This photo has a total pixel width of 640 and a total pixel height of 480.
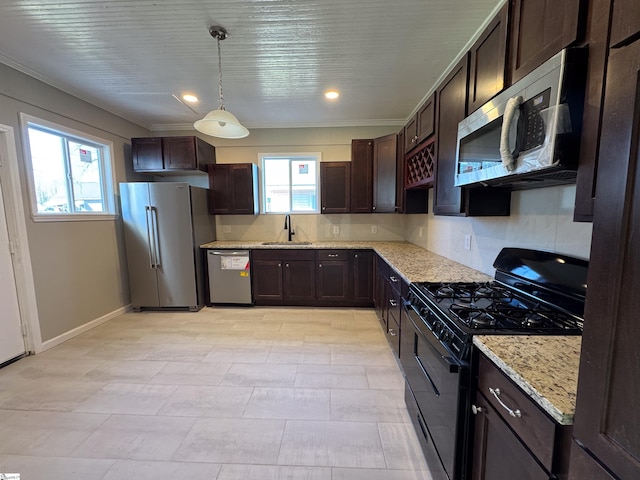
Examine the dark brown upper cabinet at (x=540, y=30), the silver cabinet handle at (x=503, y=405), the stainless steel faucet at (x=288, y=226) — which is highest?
the dark brown upper cabinet at (x=540, y=30)

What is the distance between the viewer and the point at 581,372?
1.94 ft

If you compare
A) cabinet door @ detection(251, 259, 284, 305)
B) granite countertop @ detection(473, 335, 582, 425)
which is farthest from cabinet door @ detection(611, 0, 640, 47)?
cabinet door @ detection(251, 259, 284, 305)

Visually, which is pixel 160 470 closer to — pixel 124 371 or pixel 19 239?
pixel 124 371

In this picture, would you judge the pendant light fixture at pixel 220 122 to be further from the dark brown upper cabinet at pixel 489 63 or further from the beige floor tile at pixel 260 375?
the beige floor tile at pixel 260 375

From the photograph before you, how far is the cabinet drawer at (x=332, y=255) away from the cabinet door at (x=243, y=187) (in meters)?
1.26

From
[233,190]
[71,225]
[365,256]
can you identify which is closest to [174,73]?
[233,190]

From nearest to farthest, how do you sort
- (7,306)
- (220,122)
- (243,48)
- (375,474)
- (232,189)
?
(375,474) < (220,122) < (243,48) < (7,306) < (232,189)

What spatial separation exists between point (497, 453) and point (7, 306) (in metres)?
3.78

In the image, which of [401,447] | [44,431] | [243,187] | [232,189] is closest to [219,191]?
[232,189]

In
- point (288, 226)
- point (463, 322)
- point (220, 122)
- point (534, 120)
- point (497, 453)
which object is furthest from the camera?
point (288, 226)

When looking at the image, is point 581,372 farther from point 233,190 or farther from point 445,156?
point 233,190

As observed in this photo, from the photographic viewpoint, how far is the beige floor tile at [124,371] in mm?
2215

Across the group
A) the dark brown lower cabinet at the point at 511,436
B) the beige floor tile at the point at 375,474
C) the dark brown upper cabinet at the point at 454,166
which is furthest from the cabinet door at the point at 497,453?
the dark brown upper cabinet at the point at 454,166

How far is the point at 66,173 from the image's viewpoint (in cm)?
303
